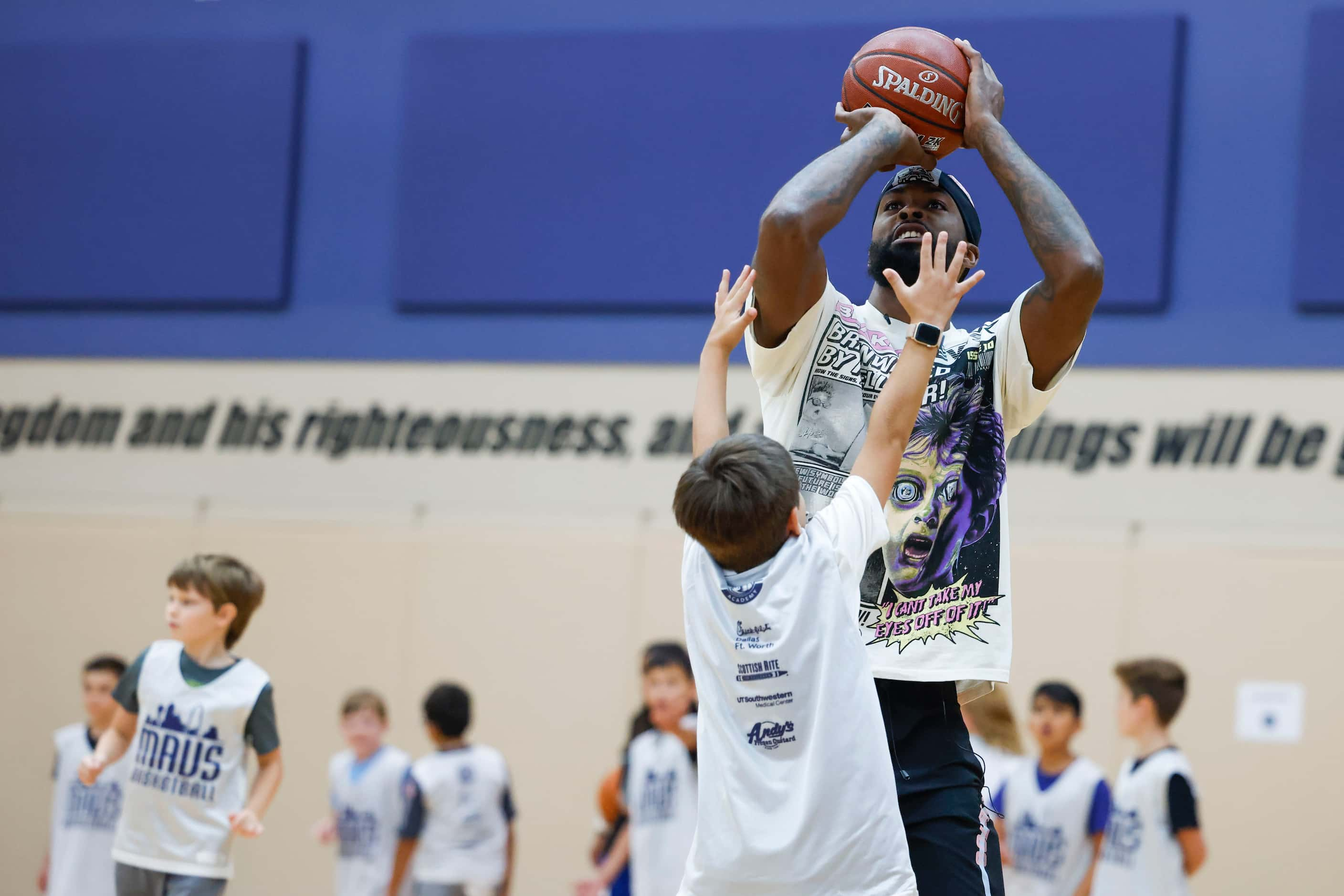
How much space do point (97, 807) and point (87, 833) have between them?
0.49 ft

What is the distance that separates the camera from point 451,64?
9820mm

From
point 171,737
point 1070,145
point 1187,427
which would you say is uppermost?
point 1070,145

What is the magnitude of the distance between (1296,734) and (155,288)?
7523 millimetres

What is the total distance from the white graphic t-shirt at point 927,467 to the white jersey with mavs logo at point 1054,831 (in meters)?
4.29

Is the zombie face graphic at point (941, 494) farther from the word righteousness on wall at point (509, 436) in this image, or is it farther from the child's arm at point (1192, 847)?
the word righteousness on wall at point (509, 436)

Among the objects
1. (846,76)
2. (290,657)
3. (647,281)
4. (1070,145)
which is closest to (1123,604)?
(1070,145)

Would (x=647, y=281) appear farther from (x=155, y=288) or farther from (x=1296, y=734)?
(x=1296, y=734)

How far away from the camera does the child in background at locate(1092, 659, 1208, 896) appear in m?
6.56

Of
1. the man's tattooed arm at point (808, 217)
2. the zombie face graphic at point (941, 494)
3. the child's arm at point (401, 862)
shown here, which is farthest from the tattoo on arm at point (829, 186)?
the child's arm at point (401, 862)

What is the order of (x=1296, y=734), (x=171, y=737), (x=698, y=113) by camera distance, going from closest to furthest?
(x=171, y=737) < (x=1296, y=734) < (x=698, y=113)

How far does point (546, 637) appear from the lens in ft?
30.4

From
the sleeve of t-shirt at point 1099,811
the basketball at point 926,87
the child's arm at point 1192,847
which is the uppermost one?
the basketball at point 926,87

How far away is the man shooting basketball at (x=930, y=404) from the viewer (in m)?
2.94

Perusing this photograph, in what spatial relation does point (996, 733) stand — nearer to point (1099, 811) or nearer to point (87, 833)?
point (1099, 811)
